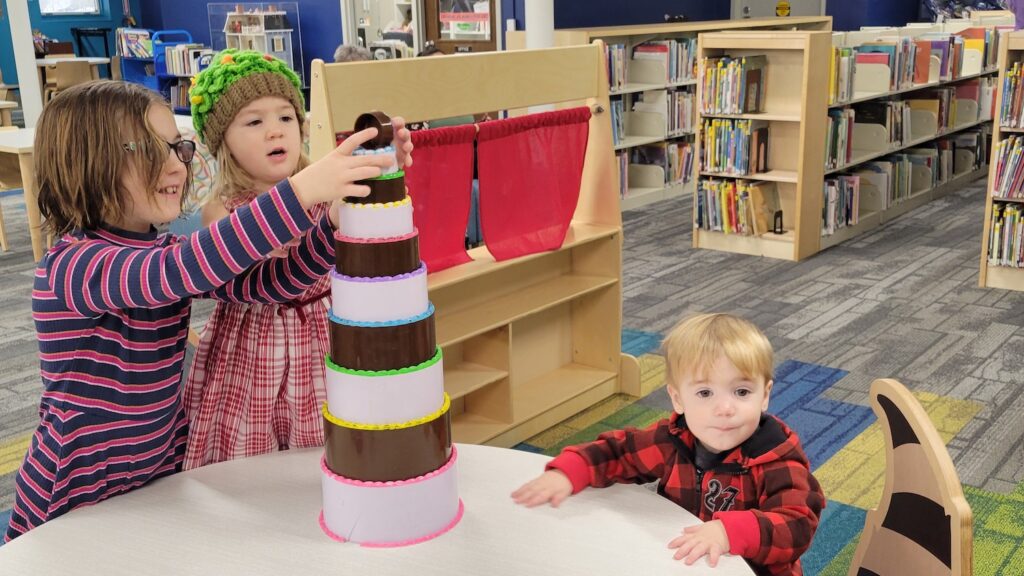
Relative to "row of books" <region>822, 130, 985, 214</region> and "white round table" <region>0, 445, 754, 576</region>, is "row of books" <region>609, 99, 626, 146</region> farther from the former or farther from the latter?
"white round table" <region>0, 445, 754, 576</region>

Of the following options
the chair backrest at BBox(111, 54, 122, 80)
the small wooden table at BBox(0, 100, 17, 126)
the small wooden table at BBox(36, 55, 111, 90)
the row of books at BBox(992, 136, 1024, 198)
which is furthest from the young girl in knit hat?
the chair backrest at BBox(111, 54, 122, 80)

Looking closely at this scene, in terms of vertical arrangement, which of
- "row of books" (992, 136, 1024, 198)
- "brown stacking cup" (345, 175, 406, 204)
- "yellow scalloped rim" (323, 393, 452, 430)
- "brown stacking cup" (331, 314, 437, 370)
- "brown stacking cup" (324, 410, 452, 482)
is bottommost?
"row of books" (992, 136, 1024, 198)


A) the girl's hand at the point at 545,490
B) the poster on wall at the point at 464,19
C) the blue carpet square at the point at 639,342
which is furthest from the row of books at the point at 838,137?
the girl's hand at the point at 545,490

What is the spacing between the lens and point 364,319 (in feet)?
3.96

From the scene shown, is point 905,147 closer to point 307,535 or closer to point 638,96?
point 638,96

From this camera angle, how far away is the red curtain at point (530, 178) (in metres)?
3.08

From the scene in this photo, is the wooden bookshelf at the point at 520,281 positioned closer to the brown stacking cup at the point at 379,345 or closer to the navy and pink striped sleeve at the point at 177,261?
the navy and pink striped sleeve at the point at 177,261

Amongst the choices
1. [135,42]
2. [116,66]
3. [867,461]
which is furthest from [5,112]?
[867,461]

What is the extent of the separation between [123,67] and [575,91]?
32.5ft

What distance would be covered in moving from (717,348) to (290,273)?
68 centimetres

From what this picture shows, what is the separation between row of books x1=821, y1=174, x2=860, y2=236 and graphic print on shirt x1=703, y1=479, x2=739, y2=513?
4.60 meters

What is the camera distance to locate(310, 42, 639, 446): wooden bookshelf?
2645 mm

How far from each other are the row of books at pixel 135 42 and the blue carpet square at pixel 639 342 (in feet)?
28.2

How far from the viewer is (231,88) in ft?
6.23
